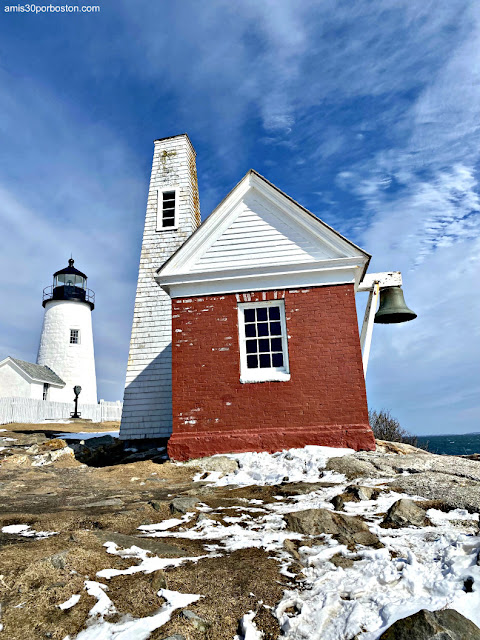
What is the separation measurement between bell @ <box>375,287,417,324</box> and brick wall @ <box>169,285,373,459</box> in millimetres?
818

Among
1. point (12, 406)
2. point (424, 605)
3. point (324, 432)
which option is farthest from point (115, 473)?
point (12, 406)

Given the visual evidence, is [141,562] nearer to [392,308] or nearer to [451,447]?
[392,308]

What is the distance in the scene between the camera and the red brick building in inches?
380

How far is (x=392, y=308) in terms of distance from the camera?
1015 cm

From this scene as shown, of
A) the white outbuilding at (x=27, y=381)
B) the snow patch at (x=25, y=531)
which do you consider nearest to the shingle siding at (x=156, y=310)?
the snow patch at (x=25, y=531)

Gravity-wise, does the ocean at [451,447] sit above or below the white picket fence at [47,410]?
below

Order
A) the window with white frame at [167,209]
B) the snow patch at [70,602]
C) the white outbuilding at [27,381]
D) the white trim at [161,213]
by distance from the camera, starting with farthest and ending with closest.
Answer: the white outbuilding at [27,381], the window with white frame at [167,209], the white trim at [161,213], the snow patch at [70,602]

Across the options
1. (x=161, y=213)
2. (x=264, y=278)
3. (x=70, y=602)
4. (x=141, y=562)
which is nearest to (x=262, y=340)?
(x=264, y=278)

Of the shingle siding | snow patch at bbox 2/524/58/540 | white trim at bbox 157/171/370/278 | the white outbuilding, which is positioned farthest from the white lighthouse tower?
snow patch at bbox 2/524/58/540

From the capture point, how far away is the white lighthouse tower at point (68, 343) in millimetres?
33500

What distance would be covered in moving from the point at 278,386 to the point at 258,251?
318cm

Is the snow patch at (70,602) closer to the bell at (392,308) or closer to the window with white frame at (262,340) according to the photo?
the window with white frame at (262,340)

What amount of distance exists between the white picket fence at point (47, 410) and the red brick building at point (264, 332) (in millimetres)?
20364

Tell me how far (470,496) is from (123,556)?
12.6ft
